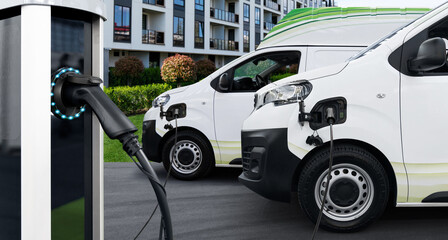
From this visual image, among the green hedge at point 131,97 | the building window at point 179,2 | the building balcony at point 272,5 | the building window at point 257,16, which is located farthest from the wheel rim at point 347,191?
the building balcony at point 272,5

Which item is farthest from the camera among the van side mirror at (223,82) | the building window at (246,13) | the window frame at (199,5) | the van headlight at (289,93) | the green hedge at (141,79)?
the building window at (246,13)

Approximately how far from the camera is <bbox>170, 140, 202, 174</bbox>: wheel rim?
270 inches

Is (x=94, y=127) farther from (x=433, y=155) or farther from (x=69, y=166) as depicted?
(x=433, y=155)

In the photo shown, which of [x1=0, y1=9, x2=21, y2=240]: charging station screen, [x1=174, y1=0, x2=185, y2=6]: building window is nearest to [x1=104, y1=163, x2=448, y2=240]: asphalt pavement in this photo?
[x1=0, y1=9, x2=21, y2=240]: charging station screen

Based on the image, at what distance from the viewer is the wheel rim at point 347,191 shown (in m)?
4.29

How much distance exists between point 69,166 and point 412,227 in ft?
12.5

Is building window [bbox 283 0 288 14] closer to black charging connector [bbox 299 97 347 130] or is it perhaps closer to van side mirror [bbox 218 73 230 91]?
van side mirror [bbox 218 73 230 91]

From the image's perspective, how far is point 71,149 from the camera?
1498mm

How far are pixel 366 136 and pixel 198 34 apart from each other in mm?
38607

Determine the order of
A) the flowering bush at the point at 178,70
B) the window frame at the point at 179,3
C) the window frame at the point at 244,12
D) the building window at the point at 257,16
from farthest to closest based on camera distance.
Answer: the building window at the point at 257,16 < the window frame at the point at 244,12 < the window frame at the point at 179,3 < the flowering bush at the point at 178,70

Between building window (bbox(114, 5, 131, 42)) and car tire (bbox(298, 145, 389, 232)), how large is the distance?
1188 inches

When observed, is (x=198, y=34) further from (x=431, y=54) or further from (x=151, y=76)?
(x=431, y=54)

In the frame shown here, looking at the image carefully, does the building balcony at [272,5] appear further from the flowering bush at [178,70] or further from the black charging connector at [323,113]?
the black charging connector at [323,113]

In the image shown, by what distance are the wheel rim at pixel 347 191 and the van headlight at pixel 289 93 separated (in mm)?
666
